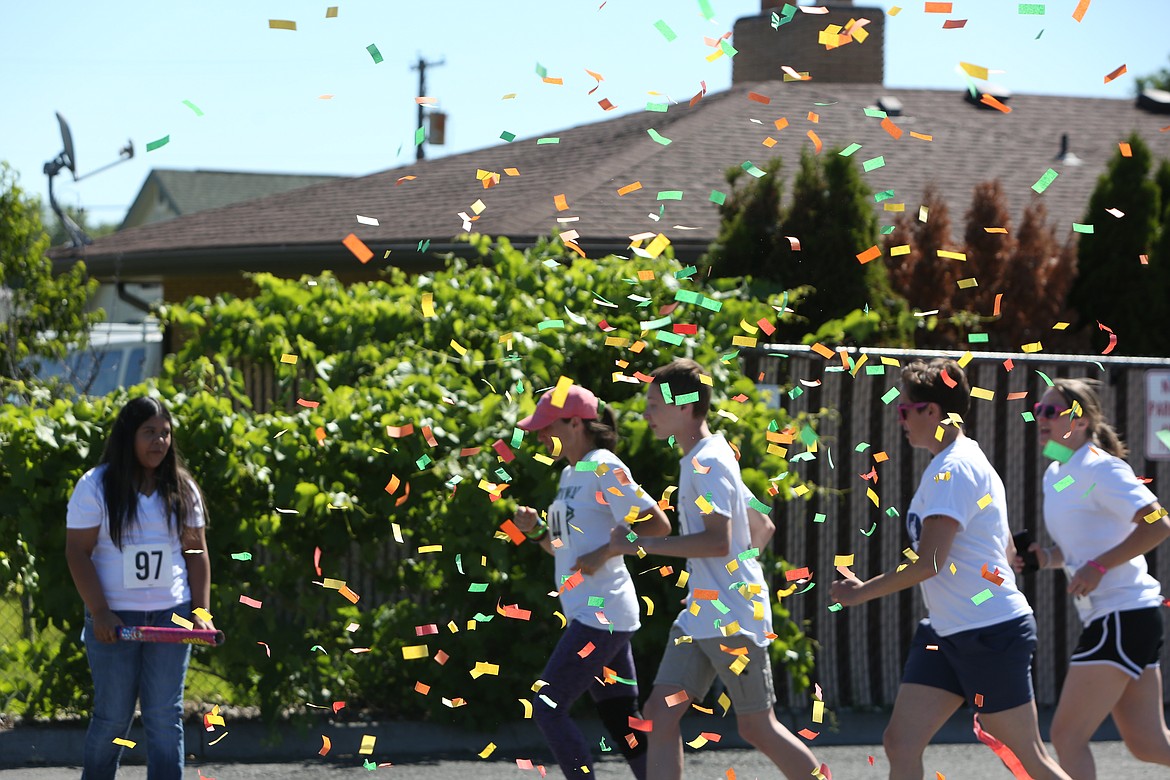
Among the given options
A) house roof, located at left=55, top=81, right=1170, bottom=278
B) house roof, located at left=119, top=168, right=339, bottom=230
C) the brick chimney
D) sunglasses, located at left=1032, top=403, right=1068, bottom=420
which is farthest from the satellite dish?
house roof, located at left=119, top=168, right=339, bottom=230

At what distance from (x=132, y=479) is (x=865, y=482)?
4672mm

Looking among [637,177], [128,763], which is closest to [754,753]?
[128,763]

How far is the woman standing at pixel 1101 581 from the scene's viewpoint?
540cm

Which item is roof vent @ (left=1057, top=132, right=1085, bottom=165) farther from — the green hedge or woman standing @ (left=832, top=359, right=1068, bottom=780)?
woman standing @ (left=832, top=359, right=1068, bottom=780)

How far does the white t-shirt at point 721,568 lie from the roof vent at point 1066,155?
14065 mm

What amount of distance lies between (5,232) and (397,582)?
12.3m

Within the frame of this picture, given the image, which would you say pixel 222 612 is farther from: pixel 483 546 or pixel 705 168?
pixel 705 168

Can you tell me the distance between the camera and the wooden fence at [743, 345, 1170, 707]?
8578mm

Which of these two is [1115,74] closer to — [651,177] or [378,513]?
[378,513]

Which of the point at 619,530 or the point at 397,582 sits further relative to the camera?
the point at 397,582

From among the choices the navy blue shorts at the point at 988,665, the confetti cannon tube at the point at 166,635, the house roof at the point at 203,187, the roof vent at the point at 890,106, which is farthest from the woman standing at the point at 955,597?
the house roof at the point at 203,187

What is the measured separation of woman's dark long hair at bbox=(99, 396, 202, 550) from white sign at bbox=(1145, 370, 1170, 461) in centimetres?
597

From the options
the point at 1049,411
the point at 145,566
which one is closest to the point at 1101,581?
the point at 1049,411

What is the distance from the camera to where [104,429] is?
7.39 meters
